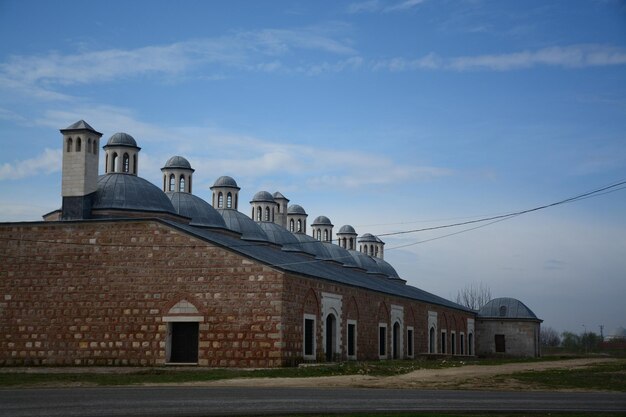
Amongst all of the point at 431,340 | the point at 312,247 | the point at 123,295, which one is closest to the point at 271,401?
the point at 123,295

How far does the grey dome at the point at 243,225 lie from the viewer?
171ft

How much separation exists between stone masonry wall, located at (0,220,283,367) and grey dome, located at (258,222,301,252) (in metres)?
22.0

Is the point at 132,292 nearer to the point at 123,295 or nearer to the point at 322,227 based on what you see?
the point at 123,295

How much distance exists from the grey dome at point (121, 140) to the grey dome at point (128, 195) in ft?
5.70

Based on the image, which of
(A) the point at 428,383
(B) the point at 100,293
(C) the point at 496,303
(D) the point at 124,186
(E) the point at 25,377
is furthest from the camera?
(C) the point at 496,303

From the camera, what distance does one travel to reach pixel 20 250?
A: 3600 centimetres

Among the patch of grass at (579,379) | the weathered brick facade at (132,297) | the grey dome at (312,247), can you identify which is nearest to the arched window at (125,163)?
the weathered brick facade at (132,297)

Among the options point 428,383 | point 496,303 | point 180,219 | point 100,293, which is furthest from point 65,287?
point 496,303

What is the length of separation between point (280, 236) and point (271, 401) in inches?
1574

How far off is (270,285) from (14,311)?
10.4 metres

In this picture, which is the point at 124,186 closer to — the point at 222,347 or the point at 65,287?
the point at 65,287

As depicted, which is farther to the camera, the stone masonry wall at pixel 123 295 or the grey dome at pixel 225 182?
the grey dome at pixel 225 182

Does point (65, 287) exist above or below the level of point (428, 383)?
above

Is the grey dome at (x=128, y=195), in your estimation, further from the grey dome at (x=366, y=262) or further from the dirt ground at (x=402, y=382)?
the grey dome at (x=366, y=262)
